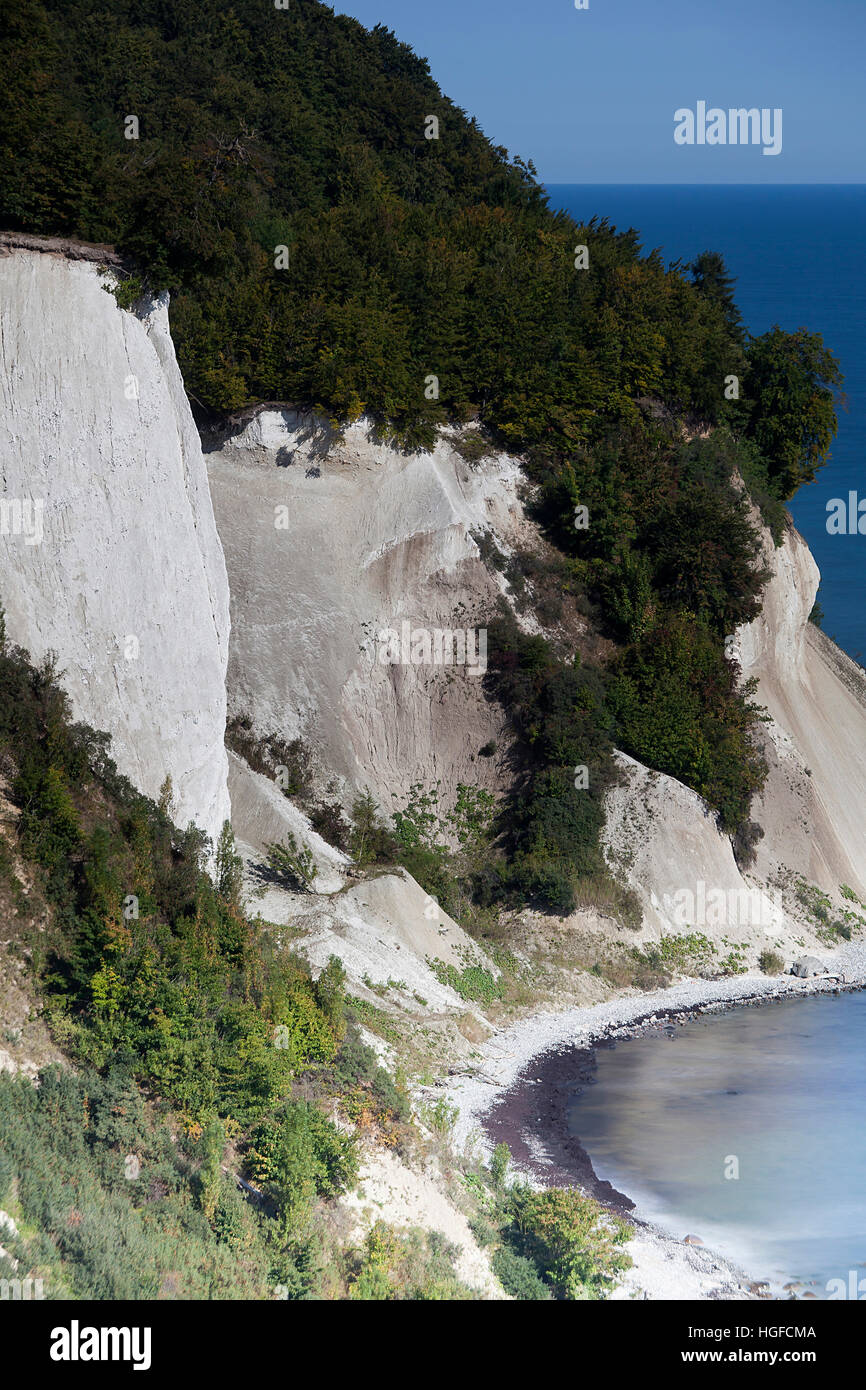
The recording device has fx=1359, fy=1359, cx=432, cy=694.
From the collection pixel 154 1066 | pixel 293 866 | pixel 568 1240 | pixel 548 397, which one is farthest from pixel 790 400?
pixel 154 1066

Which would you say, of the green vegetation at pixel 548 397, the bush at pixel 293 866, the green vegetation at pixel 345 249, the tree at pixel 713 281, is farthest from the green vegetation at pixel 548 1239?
the tree at pixel 713 281

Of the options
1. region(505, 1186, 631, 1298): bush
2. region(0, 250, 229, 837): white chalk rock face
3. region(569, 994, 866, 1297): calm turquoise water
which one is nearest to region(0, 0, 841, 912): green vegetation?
region(0, 250, 229, 837): white chalk rock face

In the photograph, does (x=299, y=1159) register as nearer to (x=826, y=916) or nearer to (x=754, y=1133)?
(x=754, y=1133)

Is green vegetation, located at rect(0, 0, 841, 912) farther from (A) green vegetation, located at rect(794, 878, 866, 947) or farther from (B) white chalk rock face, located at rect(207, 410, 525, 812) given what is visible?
(A) green vegetation, located at rect(794, 878, 866, 947)

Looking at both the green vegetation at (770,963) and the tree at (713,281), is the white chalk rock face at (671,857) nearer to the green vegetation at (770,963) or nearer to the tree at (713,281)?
the green vegetation at (770,963)

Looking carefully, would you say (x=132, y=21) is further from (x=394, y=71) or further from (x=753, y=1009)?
(x=753, y=1009)

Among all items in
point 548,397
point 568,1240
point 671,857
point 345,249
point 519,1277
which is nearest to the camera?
point 519,1277

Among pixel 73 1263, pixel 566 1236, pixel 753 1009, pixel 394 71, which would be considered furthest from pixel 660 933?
pixel 394 71
